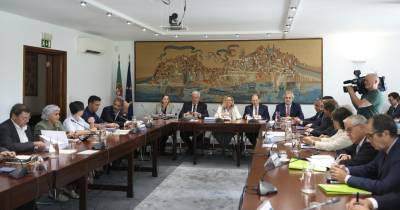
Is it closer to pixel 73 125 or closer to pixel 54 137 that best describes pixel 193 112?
pixel 73 125

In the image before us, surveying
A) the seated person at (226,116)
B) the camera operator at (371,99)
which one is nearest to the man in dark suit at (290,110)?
the seated person at (226,116)

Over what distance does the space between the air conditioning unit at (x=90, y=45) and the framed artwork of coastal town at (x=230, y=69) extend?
1.02 m

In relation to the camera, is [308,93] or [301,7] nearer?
[301,7]

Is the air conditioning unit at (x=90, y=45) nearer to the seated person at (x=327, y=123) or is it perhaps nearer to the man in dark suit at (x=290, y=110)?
the man in dark suit at (x=290, y=110)

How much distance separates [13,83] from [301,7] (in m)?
4.35

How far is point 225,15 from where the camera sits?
5.99 meters

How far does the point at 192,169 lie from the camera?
6145mm

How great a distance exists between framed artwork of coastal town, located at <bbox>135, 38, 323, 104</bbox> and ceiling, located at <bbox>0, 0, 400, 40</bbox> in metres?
0.58

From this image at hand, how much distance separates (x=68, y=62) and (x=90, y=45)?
746mm

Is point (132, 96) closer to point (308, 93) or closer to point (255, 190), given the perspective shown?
point (308, 93)

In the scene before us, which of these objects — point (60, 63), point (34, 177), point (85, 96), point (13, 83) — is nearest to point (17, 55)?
point (13, 83)

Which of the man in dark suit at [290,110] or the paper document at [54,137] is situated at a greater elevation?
the man in dark suit at [290,110]

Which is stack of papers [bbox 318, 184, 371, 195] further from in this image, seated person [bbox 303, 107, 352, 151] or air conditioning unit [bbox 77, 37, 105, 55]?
air conditioning unit [bbox 77, 37, 105, 55]

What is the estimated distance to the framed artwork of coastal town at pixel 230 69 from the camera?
840 centimetres
